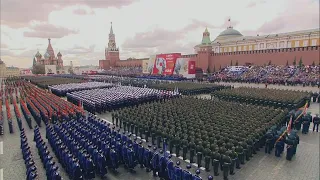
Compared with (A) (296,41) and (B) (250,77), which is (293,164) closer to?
(B) (250,77)

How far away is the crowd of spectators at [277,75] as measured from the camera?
25.3 meters

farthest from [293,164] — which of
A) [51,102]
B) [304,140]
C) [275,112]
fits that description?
[51,102]

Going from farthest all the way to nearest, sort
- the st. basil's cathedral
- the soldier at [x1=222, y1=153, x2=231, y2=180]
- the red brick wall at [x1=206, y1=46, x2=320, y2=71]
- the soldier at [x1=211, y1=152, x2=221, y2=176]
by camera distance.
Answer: the st. basil's cathedral
the red brick wall at [x1=206, y1=46, x2=320, y2=71]
the soldier at [x1=211, y1=152, x2=221, y2=176]
the soldier at [x1=222, y1=153, x2=231, y2=180]

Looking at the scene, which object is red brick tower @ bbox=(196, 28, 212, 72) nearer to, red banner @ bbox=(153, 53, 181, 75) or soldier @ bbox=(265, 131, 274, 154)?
red banner @ bbox=(153, 53, 181, 75)

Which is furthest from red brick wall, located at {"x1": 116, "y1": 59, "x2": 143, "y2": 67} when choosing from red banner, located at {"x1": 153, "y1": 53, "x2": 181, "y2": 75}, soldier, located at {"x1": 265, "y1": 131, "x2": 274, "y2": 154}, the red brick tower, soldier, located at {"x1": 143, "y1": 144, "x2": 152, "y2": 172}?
soldier, located at {"x1": 143, "y1": 144, "x2": 152, "y2": 172}

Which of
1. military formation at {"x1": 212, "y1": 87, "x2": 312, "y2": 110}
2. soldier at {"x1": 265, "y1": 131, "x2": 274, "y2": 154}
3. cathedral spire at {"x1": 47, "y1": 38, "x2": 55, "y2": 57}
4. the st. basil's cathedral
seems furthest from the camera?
cathedral spire at {"x1": 47, "y1": 38, "x2": 55, "y2": 57}

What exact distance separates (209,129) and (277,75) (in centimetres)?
2634

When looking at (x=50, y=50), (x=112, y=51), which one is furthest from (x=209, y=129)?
(x=50, y=50)

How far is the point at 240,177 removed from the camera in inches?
236

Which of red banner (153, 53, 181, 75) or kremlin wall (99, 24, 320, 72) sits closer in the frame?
kremlin wall (99, 24, 320, 72)

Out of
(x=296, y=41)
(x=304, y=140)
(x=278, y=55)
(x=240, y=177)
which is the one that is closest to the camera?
(x=240, y=177)

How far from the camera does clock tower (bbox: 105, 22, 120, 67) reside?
232ft

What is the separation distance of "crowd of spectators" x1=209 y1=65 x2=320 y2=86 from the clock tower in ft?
149

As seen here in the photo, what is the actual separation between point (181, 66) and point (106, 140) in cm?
3039
